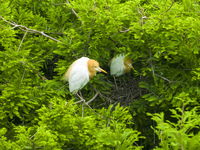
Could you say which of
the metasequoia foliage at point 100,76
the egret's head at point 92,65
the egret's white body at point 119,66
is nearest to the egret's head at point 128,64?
the egret's white body at point 119,66

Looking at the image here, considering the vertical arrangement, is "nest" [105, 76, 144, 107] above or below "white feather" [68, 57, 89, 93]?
below

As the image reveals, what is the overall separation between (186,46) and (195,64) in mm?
200

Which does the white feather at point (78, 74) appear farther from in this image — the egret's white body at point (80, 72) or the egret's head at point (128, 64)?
the egret's head at point (128, 64)

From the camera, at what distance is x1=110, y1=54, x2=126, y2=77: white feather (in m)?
2.63

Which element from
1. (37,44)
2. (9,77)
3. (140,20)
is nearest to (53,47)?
(37,44)

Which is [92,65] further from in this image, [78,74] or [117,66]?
[117,66]

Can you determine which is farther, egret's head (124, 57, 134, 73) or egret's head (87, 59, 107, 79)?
egret's head (124, 57, 134, 73)

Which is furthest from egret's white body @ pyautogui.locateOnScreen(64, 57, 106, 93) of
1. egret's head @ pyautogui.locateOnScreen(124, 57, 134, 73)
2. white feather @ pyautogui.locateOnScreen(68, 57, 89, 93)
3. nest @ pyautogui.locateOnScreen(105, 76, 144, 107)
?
egret's head @ pyautogui.locateOnScreen(124, 57, 134, 73)

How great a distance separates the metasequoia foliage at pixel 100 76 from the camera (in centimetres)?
148

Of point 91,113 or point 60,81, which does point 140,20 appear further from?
point 60,81

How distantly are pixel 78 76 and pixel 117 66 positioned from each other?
59 cm

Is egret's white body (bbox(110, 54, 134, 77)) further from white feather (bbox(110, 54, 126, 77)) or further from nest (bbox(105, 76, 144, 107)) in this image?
nest (bbox(105, 76, 144, 107))

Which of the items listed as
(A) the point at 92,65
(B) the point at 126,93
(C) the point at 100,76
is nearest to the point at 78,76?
(A) the point at 92,65

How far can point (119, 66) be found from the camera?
2643mm
